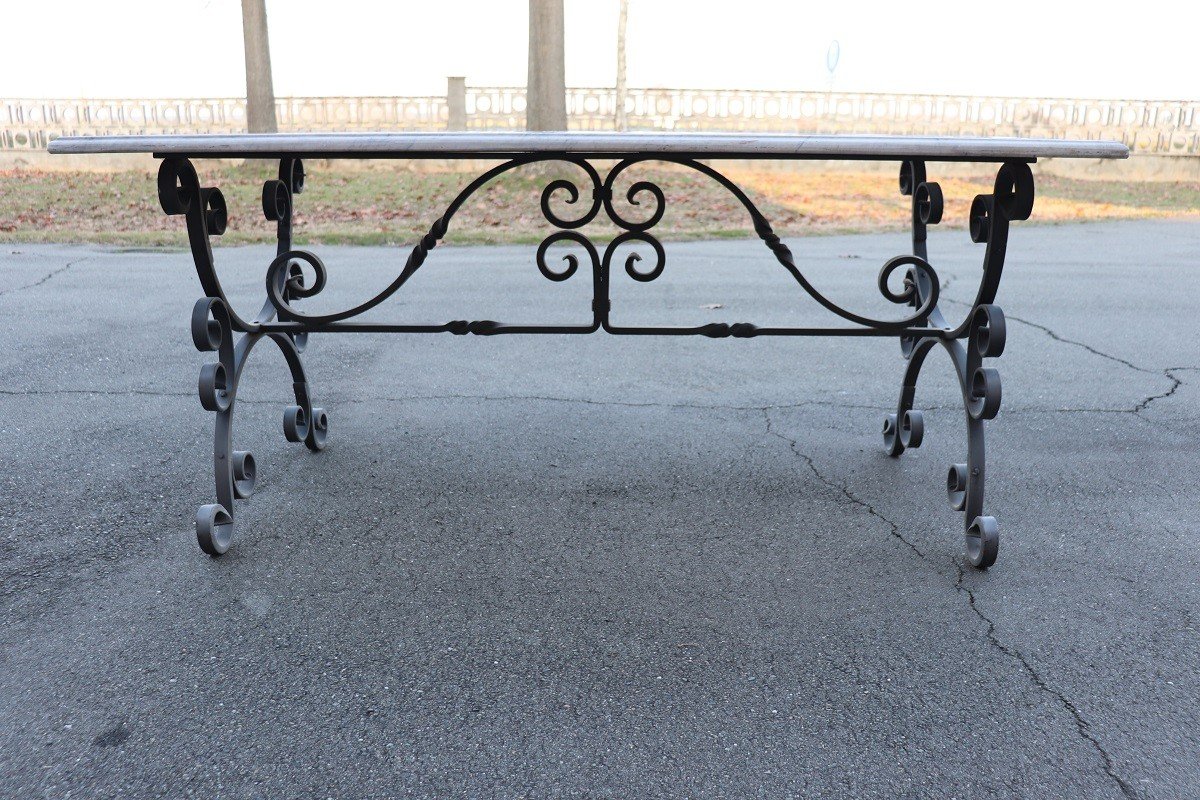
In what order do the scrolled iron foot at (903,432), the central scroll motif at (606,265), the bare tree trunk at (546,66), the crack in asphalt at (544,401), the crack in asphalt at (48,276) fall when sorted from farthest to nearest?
1. the bare tree trunk at (546,66)
2. the crack in asphalt at (48,276)
3. the crack in asphalt at (544,401)
4. the scrolled iron foot at (903,432)
5. the central scroll motif at (606,265)

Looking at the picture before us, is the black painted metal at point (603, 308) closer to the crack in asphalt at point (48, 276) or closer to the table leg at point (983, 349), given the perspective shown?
the table leg at point (983, 349)

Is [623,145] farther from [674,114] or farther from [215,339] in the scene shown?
[674,114]

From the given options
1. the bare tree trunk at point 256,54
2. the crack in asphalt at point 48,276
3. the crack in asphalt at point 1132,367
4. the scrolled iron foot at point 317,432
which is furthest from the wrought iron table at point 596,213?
the bare tree trunk at point 256,54

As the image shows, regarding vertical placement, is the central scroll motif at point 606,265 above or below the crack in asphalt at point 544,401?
above

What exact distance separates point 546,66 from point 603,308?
10.5m

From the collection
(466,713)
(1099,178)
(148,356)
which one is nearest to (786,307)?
(148,356)

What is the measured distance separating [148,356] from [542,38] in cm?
927

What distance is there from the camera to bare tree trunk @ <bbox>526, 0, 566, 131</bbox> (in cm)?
1249

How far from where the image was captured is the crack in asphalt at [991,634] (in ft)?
5.83

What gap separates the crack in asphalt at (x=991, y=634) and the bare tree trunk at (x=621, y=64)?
52.6 ft

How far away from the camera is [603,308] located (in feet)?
9.53

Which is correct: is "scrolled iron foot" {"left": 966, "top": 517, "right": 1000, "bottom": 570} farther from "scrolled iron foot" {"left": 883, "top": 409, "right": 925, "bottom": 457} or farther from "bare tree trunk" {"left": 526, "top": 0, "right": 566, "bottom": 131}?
"bare tree trunk" {"left": 526, "top": 0, "right": 566, "bottom": 131}

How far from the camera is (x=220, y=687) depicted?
6.53 ft

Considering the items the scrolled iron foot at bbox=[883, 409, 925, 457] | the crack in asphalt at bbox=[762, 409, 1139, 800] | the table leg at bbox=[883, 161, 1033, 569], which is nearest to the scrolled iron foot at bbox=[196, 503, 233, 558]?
the crack in asphalt at bbox=[762, 409, 1139, 800]
